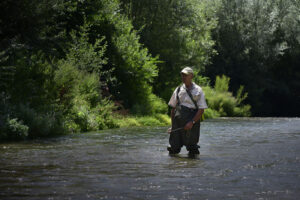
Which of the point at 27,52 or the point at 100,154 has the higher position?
the point at 27,52

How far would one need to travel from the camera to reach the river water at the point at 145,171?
7258 mm

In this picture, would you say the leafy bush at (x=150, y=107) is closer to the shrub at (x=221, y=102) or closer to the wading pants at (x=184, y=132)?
the shrub at (x=221, y=102)

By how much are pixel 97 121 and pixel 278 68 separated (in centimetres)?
3193

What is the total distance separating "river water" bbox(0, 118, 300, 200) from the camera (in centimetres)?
726

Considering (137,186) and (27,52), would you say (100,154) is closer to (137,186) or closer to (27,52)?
(137,186)

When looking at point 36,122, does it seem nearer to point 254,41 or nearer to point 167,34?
point 167,34

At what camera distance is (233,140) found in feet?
51.1

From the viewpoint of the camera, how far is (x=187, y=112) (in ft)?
36.7

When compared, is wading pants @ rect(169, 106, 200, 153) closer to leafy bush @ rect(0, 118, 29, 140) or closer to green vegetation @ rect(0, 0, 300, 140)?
green vegetation @ rect(0, 0, 300, 140)

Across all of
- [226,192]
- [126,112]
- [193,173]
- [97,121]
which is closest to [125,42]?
[126,112]

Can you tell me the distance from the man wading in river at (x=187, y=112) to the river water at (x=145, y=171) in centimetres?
37

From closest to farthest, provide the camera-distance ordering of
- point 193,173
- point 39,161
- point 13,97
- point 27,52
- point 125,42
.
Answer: point 193,173
point 39,161
point 13,97
point 27,52
point 125,42

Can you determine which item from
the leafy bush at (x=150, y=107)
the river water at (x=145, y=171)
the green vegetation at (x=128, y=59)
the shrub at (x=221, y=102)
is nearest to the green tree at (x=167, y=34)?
the green vegetation at (x=128, y=59)

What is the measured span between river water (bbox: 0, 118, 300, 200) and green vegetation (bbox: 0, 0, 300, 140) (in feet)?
12.0
